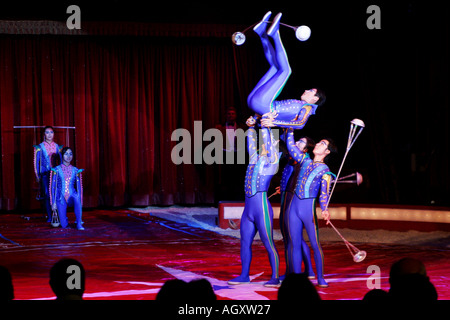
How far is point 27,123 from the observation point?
10008 millimetres

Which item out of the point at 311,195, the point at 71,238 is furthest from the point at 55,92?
the point at 311,195

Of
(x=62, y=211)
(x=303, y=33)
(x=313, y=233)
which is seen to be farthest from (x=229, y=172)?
(x=303, y=33)

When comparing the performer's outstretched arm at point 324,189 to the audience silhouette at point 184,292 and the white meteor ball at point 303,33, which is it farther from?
the audience silhouette at point 184,292

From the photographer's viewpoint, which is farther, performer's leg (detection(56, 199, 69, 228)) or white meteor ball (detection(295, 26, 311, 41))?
performer's leg (detection(56, 199, 69, 228))

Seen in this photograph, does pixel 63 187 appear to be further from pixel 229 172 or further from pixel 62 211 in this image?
pixel 229 172

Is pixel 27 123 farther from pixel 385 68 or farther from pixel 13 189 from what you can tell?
pixel 385 68

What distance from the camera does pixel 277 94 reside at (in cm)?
464

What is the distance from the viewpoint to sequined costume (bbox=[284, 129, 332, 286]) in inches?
179

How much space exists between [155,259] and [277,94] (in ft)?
7.19

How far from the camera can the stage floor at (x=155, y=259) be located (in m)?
4.50

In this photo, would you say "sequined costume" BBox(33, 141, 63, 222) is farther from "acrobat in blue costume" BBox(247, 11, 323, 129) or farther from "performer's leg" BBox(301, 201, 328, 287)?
"performer's leg" BBox(301, 201, 328, 287)

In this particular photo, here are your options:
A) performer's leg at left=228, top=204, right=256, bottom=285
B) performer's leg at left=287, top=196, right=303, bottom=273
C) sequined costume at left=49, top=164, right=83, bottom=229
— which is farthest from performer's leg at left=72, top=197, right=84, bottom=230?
performer's leg at left=287, top=196, right=303, bottom=273

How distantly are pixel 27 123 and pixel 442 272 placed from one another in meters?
7.25

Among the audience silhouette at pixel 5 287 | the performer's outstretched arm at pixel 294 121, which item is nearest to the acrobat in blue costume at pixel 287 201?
the performer's outstretched arm at pixel 294 121
